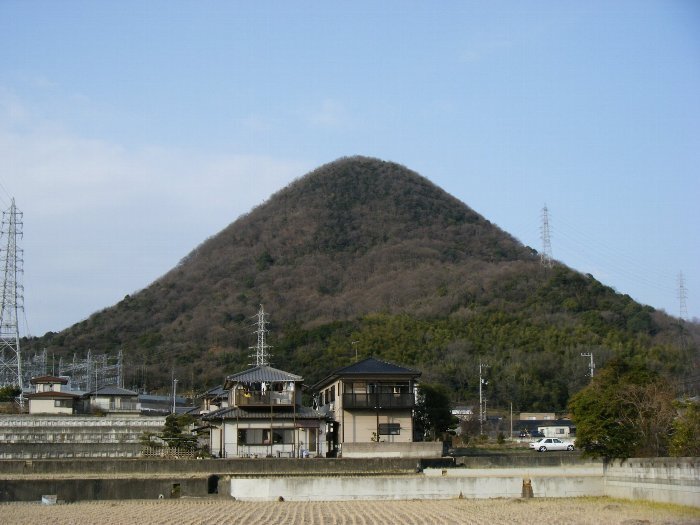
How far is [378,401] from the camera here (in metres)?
41.3

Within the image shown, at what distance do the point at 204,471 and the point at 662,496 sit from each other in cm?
1619

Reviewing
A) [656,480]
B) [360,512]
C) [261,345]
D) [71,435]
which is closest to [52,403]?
[71,435]

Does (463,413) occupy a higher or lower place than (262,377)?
lower

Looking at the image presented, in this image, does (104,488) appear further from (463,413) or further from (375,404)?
(463,413)

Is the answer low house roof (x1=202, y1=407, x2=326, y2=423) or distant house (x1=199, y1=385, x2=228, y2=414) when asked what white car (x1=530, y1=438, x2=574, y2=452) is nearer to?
low house roof (x1=202, y1=407, x2=326, y2=423)

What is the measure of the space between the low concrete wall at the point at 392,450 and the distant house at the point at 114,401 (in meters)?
18.6

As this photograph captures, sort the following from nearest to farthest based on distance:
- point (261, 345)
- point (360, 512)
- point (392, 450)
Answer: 1. point (360, 512)
2. point (392, 450)
3. point (261, 345)

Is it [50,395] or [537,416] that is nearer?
[50,395]

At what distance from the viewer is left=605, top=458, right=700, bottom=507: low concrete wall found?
2153 cm

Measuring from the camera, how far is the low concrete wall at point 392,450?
1458 inches

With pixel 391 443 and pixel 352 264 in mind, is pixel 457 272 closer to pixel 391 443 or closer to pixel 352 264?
pixel 352 264

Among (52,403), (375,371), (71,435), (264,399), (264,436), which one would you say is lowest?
(71,435)

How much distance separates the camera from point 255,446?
128 ft

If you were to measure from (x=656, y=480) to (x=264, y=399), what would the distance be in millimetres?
20173
